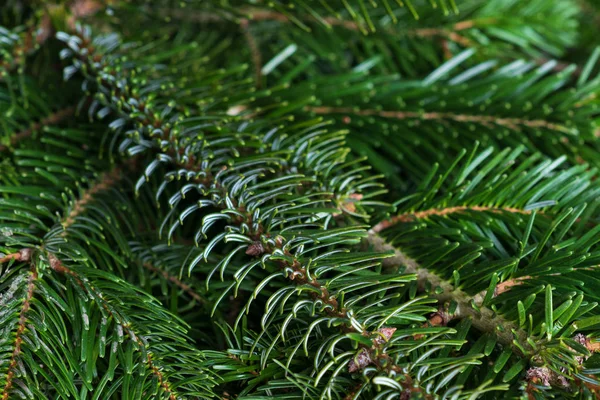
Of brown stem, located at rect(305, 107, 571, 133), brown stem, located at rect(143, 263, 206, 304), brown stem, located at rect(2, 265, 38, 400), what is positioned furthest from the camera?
brown stem, located at rect(305, 107, 571, 133)

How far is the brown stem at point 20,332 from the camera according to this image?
1.11ft

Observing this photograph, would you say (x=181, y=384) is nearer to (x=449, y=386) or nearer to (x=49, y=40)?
(x=449, y=386)

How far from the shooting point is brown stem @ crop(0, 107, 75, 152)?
52 centimetres

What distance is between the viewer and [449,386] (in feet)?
1.11

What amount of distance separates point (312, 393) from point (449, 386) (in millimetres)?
81

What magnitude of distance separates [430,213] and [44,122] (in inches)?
Result: 14.6

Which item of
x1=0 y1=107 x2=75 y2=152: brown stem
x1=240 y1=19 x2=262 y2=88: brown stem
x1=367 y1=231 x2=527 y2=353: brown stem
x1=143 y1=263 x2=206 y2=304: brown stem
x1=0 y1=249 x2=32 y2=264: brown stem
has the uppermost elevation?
x1=0 y1=107 x2=75 y2=152: brown stem

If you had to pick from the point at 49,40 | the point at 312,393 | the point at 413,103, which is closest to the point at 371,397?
the point at 312,393

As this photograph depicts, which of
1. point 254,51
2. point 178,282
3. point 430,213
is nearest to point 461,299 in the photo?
point 430,213

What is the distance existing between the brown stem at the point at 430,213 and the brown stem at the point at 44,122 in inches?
12.8

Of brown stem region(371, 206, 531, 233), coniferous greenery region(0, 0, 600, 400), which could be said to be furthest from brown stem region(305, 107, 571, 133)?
brown stem region(371, 206, 531, 233)

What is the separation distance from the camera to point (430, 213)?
1.50 ft

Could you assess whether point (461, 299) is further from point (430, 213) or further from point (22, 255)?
point (22, 255)

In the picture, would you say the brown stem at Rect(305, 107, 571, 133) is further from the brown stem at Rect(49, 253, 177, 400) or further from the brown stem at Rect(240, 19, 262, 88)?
the brown stem at Rect(49, 253, 177, 400)
